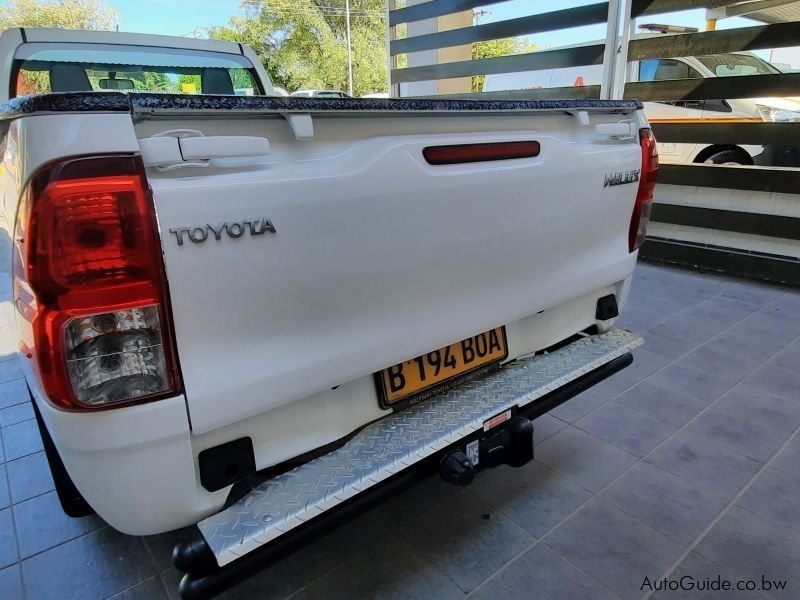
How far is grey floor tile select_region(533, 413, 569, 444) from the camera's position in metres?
2.62

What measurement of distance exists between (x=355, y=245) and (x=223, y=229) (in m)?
0.34

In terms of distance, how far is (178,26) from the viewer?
107 ft

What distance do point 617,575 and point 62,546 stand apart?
6.56 ft

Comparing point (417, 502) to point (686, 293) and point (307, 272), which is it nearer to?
point (307, 272)

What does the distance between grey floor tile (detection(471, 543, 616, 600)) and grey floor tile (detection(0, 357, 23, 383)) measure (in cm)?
324

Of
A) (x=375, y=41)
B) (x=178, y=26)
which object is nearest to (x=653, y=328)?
(x=375, y=41)

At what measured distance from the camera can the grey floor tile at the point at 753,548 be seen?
1827mm

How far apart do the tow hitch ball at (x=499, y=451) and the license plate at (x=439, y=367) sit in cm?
22

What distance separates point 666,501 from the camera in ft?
7.11

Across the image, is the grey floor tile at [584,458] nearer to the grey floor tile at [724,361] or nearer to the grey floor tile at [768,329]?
the grey floor tile at [724,361]

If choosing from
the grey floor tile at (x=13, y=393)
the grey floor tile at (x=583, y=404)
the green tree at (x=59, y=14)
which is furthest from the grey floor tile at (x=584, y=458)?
the green tree at (x=59, y=14)

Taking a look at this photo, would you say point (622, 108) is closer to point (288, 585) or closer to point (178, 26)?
point (288, 585)

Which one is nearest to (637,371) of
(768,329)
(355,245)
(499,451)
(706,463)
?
(706,463)

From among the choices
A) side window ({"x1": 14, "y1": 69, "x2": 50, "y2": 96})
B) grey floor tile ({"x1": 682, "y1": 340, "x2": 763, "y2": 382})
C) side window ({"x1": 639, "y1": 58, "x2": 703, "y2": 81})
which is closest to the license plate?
grey floor tile ({"x1": 682, "y1": 340, "x2": 763, "y2": 382})
